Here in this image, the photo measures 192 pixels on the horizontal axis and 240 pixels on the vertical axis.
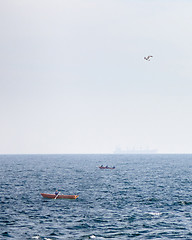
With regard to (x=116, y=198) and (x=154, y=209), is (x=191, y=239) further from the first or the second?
(x=116, y=198)

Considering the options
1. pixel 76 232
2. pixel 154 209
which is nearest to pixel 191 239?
pixel 76 232

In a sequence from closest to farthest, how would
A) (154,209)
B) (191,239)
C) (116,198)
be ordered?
(191,239)
(154,209)
(116,198)

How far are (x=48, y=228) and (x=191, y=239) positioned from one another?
17.7 m

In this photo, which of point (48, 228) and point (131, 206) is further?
point (131, 206)

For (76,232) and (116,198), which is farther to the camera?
(116,198)

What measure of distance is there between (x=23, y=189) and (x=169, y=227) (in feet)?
157

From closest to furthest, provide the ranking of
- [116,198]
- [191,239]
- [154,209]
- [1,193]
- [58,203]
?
[191,239] < [154,209] < [58,203] < [116,198] < [1,193]

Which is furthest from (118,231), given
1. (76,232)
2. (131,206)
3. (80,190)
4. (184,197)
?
(80,190)

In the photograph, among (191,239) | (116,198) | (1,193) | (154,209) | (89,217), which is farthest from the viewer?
(1,193)

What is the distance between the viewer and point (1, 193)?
3150 inches

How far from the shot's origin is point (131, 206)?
62.5 m

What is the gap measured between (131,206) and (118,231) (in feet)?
56.8

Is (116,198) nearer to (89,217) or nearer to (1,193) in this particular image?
(89,217)

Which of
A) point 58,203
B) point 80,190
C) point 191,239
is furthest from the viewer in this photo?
point 80,190
